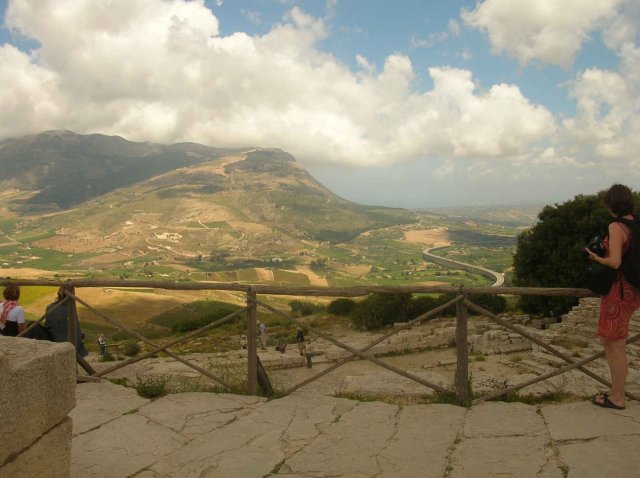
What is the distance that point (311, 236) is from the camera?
198 m

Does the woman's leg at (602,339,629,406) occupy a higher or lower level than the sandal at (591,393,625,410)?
higher

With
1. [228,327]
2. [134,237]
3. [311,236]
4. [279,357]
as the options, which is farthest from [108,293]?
[311,236]

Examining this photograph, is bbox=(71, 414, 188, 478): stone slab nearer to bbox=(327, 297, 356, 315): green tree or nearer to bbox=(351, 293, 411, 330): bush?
bbox=(351, 293, 411, 330): bush

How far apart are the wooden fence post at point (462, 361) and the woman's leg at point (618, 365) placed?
1.43m

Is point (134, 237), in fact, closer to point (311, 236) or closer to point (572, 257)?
point (311, 236)

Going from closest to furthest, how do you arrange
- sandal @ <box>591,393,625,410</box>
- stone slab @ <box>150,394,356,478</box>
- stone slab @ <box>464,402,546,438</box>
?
stone slab @ <box>150,394,356,478</box> → stone slab @ <box>464,402,546,438</box> → sandal @ <box>591,393,625,410</box>

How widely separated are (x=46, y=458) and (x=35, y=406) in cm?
40

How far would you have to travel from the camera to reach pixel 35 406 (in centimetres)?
275

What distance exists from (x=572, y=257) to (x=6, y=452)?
91.3 ft

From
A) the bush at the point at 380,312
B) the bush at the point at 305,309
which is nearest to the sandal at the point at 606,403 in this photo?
the bush at the point at 380,312

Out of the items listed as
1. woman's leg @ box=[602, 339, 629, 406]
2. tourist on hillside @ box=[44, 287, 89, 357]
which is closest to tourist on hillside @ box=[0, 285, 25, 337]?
tourist on hillside @ box=[44, 287, 89, 357]

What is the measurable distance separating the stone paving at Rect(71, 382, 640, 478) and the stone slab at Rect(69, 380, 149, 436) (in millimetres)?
17

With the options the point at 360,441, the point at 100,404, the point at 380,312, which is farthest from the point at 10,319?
the point at 380,312

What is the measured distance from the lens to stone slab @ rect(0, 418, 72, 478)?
263 cm
